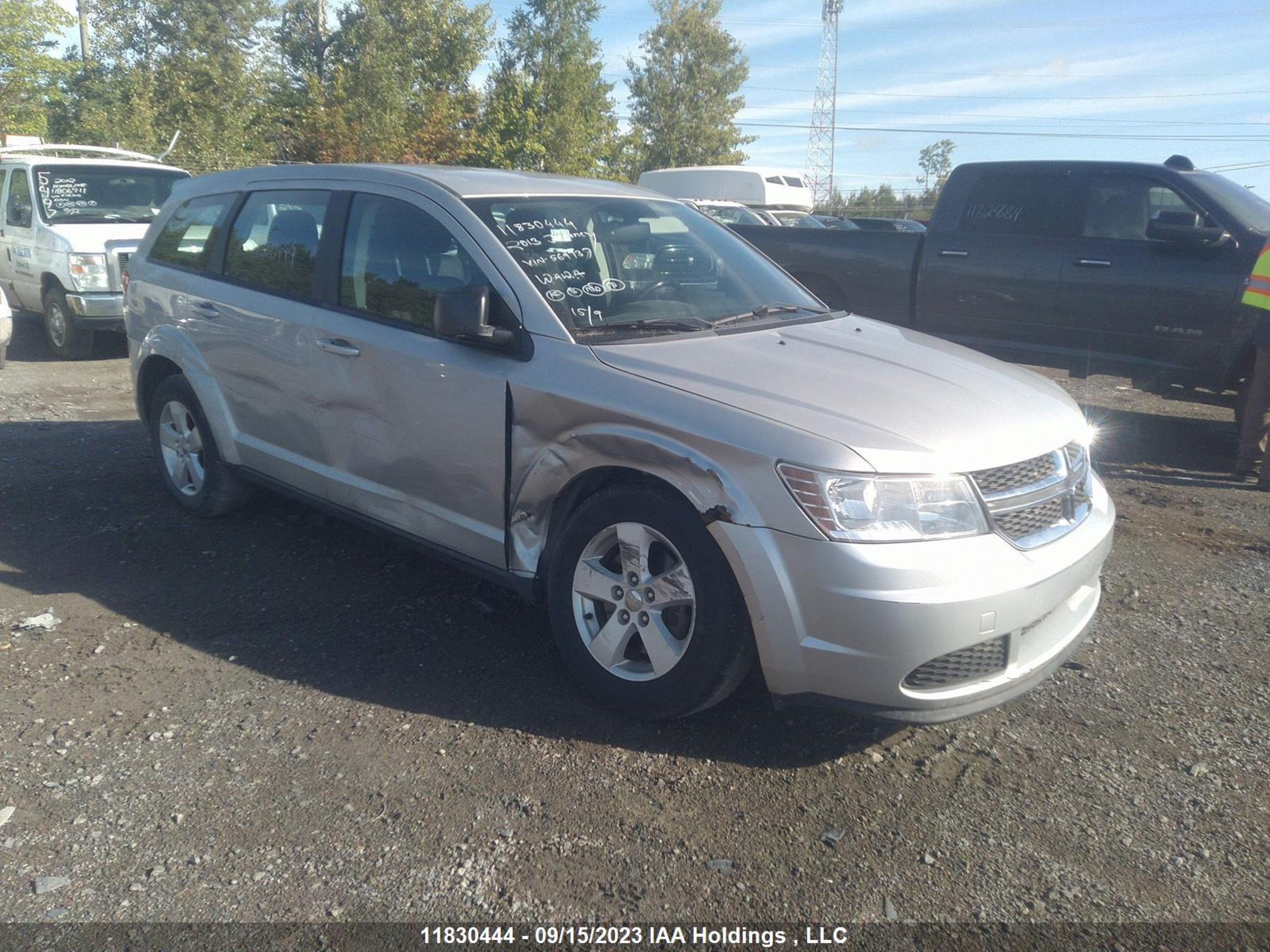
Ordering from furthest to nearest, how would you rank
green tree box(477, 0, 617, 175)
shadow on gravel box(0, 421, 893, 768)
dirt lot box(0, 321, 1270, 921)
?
green tree box(477, 0, 617, 175), shadow on gravel box(0, 421, 893, 768), dirt lot box(0, 321, 1270, 921)

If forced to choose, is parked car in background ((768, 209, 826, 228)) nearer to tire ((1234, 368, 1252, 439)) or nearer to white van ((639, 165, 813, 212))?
white van ((639, 165, 813, 212))

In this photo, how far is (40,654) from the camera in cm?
398

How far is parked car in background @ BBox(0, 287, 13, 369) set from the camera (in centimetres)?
915

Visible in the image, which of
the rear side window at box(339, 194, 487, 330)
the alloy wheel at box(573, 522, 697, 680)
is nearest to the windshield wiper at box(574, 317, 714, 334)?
the rear side window at box(339, 194, 487, 330)

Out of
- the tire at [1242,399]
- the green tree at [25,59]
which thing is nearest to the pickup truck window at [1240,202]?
the tire at [1242,399]

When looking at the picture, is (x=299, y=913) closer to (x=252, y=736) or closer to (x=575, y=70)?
(x=252, y=736)

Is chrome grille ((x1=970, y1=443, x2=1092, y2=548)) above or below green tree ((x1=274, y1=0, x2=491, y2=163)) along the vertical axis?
below

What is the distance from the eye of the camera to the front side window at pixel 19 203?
10.8 metres

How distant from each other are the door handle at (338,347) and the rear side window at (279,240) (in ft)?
0.97

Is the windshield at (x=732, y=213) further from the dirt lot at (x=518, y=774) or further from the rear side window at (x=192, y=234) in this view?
the dirt lot at (x=518, y=774)

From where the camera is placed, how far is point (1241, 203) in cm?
757

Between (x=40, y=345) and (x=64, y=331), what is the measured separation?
135cm

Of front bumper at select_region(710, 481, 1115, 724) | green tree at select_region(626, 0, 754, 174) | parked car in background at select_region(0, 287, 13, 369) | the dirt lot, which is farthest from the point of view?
green tree at select_region(626, 0, 754, 174)

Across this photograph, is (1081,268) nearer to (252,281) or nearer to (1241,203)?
(1241,203)
